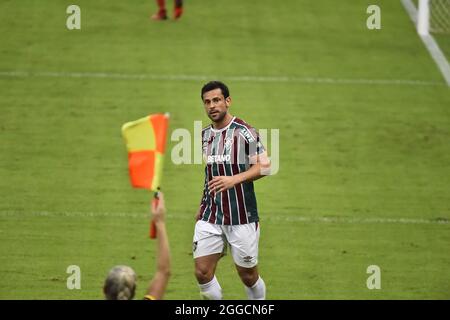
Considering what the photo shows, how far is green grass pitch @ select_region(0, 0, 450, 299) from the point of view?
12836 mm

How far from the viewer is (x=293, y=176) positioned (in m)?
15.8

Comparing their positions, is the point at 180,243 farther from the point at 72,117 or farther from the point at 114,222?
the point at 72,117

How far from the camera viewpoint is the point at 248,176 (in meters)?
9.69

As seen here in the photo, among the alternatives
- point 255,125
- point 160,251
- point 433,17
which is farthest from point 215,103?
point 433,17

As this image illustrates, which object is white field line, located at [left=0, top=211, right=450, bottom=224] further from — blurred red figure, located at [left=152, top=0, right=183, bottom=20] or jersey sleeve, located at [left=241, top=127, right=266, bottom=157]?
blurred red figure, located at [left=152, top=0, right=183, bottom=20]

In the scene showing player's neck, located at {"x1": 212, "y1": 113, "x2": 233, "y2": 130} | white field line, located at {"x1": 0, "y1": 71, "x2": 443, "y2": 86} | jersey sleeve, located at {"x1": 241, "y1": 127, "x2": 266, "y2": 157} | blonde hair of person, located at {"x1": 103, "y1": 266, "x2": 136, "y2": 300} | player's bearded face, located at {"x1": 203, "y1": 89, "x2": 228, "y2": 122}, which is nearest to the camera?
blonde hair of person, located at {"x1": 103, "y1": 266, "x2": 136, "y2": 300}

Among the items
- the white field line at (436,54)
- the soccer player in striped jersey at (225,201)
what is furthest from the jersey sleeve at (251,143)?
the white field line at (436,54)

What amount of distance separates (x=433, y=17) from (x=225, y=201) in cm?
1308

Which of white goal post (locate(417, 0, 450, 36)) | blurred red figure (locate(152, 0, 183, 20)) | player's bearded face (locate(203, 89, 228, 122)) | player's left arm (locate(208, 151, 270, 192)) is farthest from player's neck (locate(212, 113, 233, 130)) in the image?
white goal post (locate(417, 0, 450, 36))

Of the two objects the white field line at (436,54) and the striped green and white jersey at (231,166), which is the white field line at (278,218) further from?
the white field line at (436,54)

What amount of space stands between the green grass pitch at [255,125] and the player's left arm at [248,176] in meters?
2.55

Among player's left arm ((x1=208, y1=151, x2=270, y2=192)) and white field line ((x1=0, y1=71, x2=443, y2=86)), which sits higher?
white field line ((x1=0, y1=71, x2=443, y2=86))

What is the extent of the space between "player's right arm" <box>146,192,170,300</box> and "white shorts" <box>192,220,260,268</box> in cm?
282
